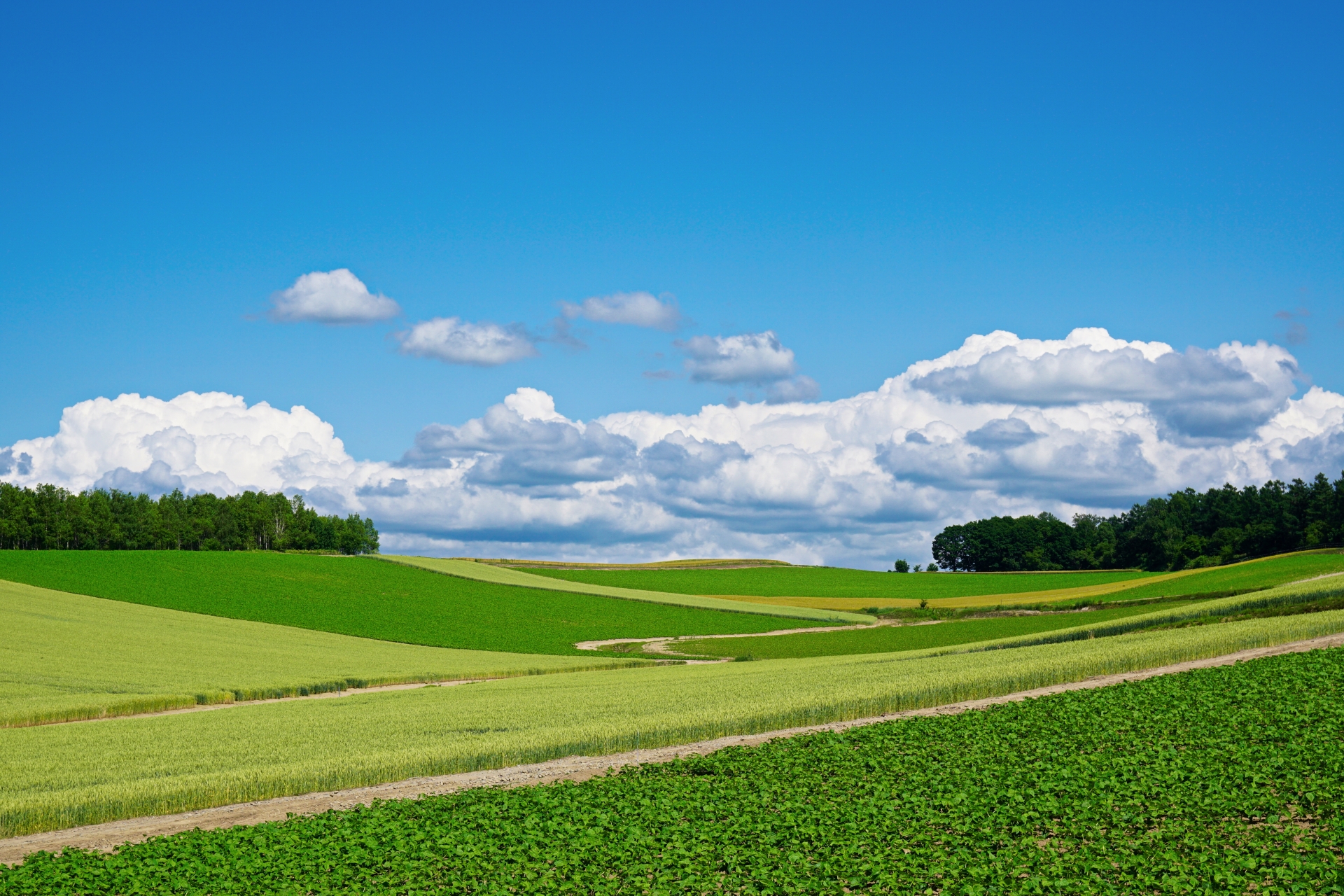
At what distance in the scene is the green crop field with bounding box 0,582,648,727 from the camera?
1316 inches

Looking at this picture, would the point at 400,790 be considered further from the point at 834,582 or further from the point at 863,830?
the point at 834,582

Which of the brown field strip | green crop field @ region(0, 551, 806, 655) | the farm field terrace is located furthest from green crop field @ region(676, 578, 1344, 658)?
the brown field strip

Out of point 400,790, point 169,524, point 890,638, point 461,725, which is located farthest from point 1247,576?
point 169,524

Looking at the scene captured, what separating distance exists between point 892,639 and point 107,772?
5092 cm

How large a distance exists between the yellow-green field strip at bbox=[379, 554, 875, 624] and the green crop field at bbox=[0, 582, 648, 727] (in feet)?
107

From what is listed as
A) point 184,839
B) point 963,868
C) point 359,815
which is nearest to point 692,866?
point 963,868

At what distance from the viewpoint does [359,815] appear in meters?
14.8

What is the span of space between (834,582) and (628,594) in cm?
3752

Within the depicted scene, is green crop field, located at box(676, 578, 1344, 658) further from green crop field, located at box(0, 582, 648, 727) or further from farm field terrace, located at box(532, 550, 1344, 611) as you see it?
green crop field, located at box(0, 582, 648, 727)

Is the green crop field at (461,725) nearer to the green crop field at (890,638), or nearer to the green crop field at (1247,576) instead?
the green crop field at (890,638)

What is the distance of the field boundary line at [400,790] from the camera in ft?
48.7

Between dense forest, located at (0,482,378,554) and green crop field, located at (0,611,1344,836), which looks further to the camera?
dense forest, located at (0,482,378,554)

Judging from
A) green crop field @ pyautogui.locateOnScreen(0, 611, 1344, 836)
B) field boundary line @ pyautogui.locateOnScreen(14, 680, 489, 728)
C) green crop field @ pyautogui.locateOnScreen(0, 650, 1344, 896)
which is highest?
green crop field @ pyautogui.locateOnScreen(0, 650, 1344, 896)

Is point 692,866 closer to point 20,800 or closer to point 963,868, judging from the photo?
point 963,868
